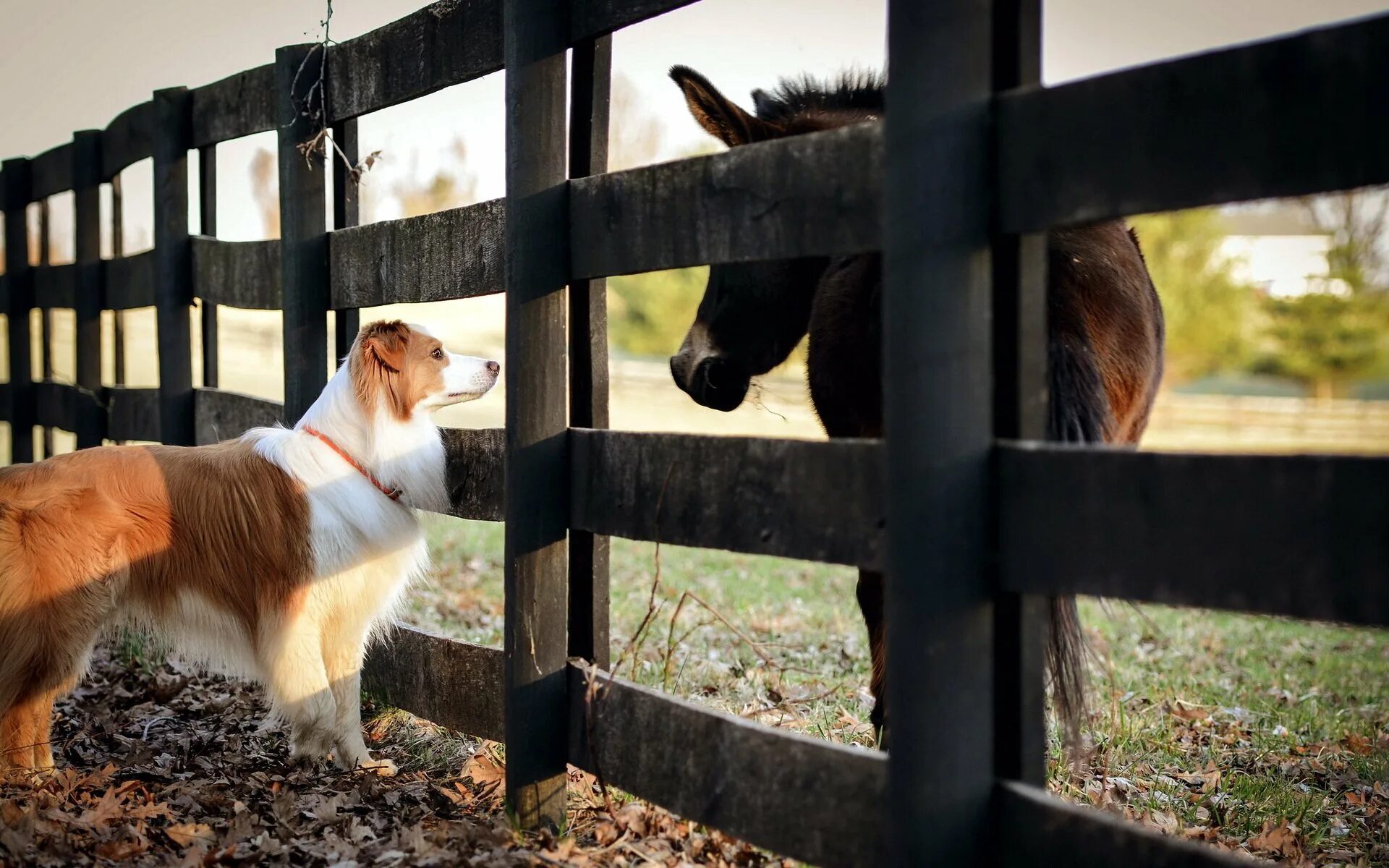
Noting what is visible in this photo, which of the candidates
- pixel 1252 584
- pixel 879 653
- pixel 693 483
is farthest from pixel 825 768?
pixel 879 653

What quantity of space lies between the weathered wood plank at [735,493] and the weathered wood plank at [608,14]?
1178mm

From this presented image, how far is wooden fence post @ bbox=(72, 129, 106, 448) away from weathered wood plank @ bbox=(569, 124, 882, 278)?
6.45 m

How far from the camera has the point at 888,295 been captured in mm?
2180

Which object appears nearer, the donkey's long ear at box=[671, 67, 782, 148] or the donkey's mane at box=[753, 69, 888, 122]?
the donkey's long ear at box=[671, 67, 782, 148]

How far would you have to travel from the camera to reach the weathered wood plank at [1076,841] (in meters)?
1.85

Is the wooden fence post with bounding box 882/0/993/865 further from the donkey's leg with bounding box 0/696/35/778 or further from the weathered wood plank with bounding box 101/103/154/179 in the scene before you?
the weathered wood plank with bounding box 101/103/154/179

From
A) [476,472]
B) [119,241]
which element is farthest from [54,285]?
[476,472]

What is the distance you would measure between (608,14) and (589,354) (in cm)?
102

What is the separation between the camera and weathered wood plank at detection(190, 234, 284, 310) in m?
5.41

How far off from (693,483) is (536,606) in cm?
80

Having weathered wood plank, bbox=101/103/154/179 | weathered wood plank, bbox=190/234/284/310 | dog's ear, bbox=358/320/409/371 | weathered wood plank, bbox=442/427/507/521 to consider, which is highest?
weathered wood plank, bbox=101/103/154/179

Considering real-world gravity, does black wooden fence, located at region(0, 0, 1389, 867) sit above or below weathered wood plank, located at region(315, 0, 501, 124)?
below

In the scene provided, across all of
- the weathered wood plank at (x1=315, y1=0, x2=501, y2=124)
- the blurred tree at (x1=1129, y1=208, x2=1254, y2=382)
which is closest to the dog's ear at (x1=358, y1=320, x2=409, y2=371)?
the weathered wood plank at (x1=315, y1=0, x2=501, y2=124)

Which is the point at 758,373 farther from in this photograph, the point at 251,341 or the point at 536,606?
the point at 251,341
